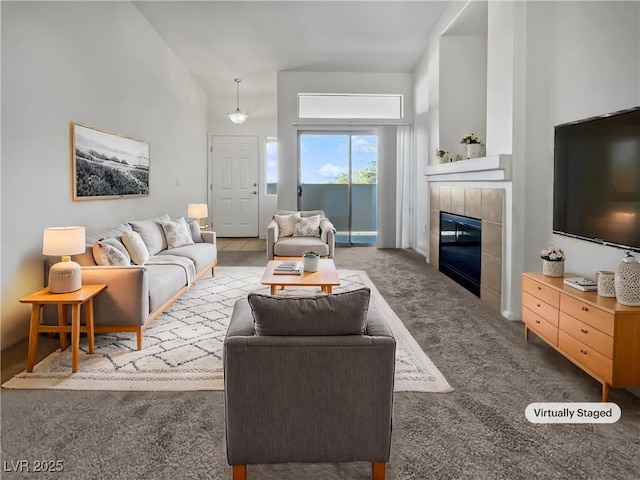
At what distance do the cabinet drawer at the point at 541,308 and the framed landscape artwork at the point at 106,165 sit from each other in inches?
149

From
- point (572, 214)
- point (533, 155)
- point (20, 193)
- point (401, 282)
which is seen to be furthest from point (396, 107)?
point (20, 193)

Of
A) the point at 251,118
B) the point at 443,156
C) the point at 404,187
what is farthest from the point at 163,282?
the point at 251,118

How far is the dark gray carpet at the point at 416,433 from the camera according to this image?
183 cm

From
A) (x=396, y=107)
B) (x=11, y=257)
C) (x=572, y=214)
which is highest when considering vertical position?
(x=396, y=107)

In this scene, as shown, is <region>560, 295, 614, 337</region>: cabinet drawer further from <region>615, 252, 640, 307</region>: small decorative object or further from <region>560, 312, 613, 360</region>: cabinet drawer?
<region>615, 252, 640, 307</region>: small decorative object

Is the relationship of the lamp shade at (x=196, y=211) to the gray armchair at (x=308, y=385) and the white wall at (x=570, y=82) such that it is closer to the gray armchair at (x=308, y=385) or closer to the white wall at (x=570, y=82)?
the white wall at (x=570, y=82)

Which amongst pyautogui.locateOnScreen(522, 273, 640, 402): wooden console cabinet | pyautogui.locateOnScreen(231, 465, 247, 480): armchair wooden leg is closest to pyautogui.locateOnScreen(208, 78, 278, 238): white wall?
pyautogui.locateOnScreen(522, 273, 640, 402): wooden console cabinet

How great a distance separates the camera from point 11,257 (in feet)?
10.5

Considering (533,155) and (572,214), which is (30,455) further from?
(533,155)

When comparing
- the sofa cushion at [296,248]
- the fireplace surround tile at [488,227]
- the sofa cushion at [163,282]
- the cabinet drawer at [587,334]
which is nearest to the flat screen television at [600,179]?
the cabinet drawer at [587,334]

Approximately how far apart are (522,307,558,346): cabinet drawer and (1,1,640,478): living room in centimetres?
16

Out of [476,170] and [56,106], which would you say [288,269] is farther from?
[56,106]

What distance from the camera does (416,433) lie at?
2.10m

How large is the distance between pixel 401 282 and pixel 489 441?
349 cm
